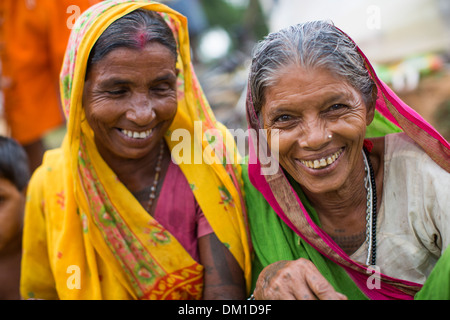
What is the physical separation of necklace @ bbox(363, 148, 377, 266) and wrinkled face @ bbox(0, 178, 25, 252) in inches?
77.7

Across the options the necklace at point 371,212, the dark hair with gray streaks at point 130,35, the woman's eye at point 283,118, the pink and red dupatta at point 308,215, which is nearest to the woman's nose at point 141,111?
the dark hair with gray streaks at point 130,35

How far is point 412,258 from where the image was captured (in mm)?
2184

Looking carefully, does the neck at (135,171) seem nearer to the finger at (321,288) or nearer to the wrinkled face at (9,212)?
the wrinkled face at (9,212)

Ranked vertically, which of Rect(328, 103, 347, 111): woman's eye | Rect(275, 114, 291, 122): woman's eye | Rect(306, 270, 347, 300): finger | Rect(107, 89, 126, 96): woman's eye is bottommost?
Rect(306, 270, 347, 300): finger

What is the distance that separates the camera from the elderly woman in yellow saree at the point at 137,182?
2.36 metres

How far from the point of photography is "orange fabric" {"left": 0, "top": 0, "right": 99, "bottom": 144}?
420 centimetres

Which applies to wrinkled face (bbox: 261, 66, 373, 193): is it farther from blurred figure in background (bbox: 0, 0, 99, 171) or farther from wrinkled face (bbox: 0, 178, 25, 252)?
blurred figure in background (bbox: 0, 0, 99, 171)

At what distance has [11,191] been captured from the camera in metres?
2.95

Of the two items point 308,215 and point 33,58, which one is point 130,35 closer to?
point 308,215

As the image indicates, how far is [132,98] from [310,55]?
86 cm

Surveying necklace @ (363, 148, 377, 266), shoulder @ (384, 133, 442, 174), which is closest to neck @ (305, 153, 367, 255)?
necklace @ (363, 148, 377, 266)

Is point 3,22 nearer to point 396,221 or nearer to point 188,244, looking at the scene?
point 188,244

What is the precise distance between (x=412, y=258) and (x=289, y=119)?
808mm
